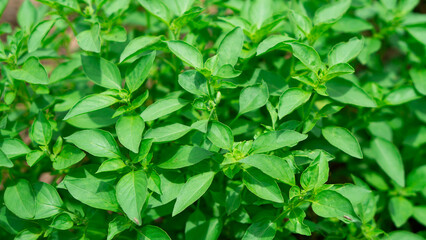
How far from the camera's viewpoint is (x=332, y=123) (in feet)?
8.23

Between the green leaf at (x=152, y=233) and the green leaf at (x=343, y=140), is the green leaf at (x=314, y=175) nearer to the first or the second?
the green leaf at (x=343, y=140)

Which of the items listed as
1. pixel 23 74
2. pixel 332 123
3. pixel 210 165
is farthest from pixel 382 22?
pixel 23 74

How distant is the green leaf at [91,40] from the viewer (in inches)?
78.1

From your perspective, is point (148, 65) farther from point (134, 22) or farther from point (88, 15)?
point (134, 22)

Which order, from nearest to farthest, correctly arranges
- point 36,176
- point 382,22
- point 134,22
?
point 36,176 → point 382,22 → point 134,22

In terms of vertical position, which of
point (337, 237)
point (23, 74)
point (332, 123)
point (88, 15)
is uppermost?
point (88, 15)

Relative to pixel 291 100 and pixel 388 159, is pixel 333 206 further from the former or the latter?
pixel 388 159

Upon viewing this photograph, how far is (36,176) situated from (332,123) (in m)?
2.00

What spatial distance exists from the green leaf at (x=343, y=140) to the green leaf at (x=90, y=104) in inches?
43.9

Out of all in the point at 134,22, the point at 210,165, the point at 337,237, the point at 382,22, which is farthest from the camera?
the point at 134,22

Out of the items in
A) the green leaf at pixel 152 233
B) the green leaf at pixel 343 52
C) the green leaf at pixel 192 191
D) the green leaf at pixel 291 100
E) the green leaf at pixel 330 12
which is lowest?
the green leaf at pixel 152 233

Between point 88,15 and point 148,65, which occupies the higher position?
point 88,15

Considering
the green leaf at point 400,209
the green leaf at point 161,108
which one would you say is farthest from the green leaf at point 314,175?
the green leaf at point 400,209

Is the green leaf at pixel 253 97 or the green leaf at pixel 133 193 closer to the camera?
the green leaf at pixel 133 193
